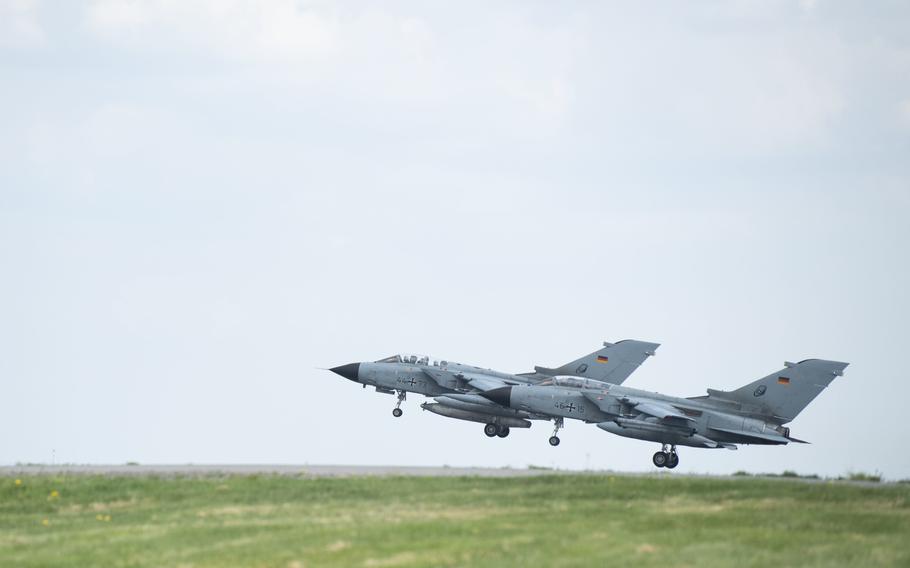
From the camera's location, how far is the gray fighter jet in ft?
143

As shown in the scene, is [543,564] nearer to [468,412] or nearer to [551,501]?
[551,501]

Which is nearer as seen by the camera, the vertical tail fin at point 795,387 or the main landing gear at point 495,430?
the vertical tail fin at point 795,387

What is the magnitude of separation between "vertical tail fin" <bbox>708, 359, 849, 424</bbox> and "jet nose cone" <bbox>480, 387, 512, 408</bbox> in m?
8.83

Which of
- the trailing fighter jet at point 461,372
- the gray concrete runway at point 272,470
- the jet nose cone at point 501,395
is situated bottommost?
the gray concrete runway at point 272,470

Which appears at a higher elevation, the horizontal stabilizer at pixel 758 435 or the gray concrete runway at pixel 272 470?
the horizontal stabilizer at pixel 758 435

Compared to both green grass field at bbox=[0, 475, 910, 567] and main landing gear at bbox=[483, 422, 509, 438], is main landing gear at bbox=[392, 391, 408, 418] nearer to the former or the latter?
main landing gear at bbox=[483, 422, 509, 438]

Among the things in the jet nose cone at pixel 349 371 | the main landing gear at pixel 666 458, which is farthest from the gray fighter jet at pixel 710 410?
the jet nose cone at pixel 349 371

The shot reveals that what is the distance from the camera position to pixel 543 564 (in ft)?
60.4

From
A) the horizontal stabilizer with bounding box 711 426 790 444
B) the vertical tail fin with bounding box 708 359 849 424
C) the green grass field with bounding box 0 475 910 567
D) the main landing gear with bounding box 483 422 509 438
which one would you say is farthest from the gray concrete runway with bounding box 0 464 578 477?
the main landing gear with bounding box 483 422 509 438

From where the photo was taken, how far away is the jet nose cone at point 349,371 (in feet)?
173

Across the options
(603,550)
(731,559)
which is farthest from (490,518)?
(731,559)

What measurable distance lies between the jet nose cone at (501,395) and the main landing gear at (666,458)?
5872 mm

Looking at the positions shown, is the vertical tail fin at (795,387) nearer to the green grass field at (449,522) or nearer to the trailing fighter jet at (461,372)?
the trailing fighter jet at (461,372)

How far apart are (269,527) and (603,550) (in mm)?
6255
